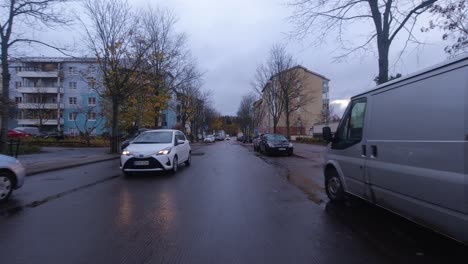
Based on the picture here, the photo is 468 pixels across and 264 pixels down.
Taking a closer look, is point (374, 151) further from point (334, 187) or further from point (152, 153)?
point (152, 153)

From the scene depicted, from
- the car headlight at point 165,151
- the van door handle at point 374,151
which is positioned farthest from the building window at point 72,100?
the van door handle at point 374,151

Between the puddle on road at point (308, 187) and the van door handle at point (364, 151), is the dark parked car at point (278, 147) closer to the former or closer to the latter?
the puddle on road at point (308, 187)

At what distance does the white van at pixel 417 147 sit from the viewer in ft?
12.0

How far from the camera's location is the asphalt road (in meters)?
4.14

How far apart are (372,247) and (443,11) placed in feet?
39.0

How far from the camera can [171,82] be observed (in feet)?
107

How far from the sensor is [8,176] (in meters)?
7.36


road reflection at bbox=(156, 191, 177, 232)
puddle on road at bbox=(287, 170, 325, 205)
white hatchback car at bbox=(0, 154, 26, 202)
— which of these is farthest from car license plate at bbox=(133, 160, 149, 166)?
puddle on road at bbox=(287, 170, 325, 205)

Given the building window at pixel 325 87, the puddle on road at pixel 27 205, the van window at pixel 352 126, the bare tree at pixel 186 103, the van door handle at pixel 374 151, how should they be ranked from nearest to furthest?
1. the van door handle at pixel 374 151
2. the van window at pixel 352 126
3. the puddle on road at pixel 27 205
4. the bare tree at pixel 186 103
5. the building window at pixel 325 87

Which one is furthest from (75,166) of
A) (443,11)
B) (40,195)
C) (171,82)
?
(171,82)

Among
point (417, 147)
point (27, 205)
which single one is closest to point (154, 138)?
point (27, 205)

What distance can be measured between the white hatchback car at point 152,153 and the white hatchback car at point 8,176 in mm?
3730

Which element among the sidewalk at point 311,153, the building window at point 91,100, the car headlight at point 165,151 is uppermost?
the building window at point 91,100

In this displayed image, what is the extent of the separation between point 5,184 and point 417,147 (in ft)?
25.1
